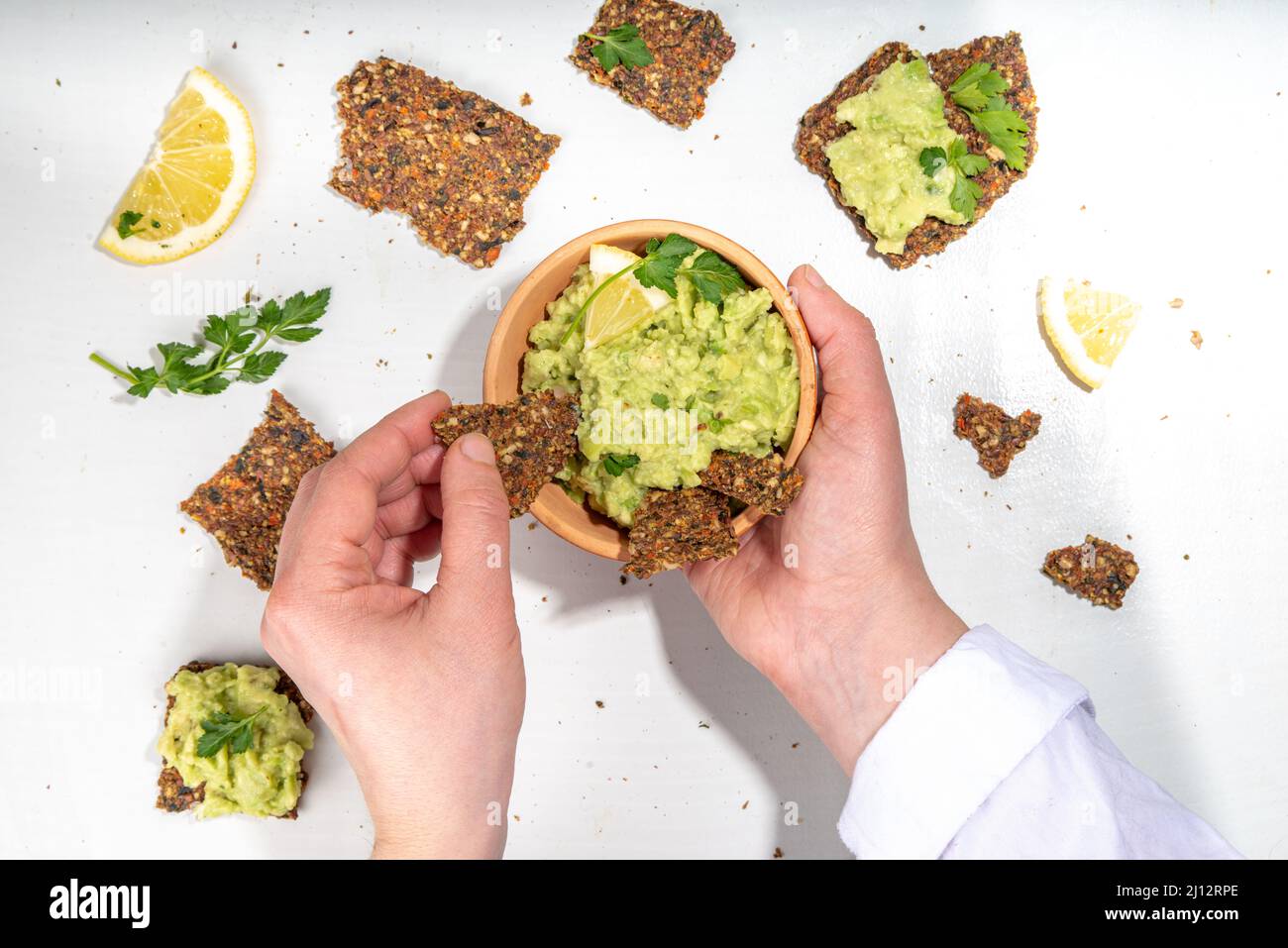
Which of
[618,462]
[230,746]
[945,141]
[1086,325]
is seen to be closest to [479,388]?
[618,462]

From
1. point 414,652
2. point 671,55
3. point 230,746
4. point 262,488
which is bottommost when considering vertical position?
point 230,746

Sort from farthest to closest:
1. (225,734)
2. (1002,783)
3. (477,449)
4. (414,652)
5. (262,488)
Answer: (262,488)
(225,734)
(1002,783)
(477,449)
(414,652)

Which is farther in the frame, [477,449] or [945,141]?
[945,141]

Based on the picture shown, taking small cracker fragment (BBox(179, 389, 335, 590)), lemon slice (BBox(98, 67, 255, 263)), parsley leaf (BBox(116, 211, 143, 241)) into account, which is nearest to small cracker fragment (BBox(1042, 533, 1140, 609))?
small cracker fragment (BBox(179, 389, 335, 590))

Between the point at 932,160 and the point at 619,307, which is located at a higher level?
the point at 932,160

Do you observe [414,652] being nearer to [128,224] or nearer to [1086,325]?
[128,224]

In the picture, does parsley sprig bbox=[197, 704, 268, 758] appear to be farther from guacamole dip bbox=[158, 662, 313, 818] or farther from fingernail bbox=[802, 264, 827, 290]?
fingernail bbox=[802, 264, 827, 290]

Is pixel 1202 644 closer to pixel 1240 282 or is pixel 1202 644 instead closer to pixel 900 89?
pixel 1240 282
